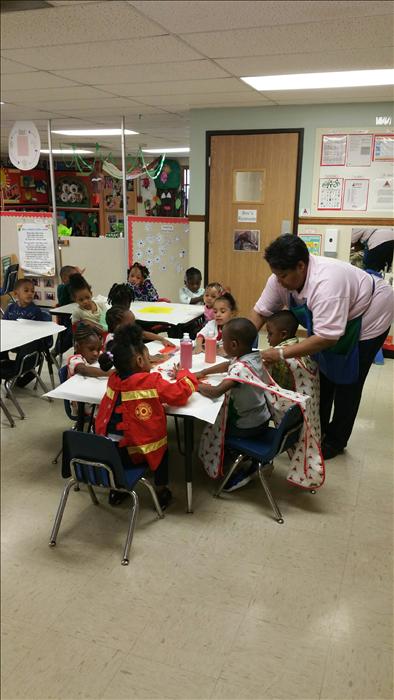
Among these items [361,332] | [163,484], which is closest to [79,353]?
[163,484]

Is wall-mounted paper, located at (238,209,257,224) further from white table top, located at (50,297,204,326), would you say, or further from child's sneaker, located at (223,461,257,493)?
child's sneaker, located at (223,461,257,493)

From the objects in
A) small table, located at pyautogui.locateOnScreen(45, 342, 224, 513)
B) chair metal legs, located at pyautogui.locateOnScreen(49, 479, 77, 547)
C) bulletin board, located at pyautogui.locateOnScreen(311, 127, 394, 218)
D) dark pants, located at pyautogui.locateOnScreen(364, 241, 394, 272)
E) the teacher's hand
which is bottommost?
chair metal legs, located at pyautogui.locateOnScreen(49, 479, 77, 547)

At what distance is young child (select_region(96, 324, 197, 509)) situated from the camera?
1.72m

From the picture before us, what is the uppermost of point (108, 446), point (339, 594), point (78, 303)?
point (78, 303)

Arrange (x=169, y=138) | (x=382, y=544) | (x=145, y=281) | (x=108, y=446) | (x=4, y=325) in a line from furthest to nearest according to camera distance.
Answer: (x=169, y=138) → (x=145, y=281) → (x=382, y=544) → (x=108, y=446) → (x=4, y=325)

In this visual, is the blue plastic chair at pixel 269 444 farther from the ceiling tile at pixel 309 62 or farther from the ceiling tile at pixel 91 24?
Answer: the ceiling tile at pixel 309 62

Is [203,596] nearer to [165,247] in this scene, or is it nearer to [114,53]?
[114,53]

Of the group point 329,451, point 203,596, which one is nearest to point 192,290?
point 329,451

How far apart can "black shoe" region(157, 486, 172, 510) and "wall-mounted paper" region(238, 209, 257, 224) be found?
119 inches

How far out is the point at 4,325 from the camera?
683 mm

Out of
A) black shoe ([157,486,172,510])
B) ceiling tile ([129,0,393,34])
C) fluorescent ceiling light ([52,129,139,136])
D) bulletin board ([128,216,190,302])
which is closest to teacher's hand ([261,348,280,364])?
black shoe ([157,486,172,510])

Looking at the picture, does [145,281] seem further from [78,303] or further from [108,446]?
[108,446]

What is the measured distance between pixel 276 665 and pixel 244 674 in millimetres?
98

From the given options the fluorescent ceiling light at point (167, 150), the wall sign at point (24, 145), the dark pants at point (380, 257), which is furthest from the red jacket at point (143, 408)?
the fluorescent ceiling light at point (167, 150)
